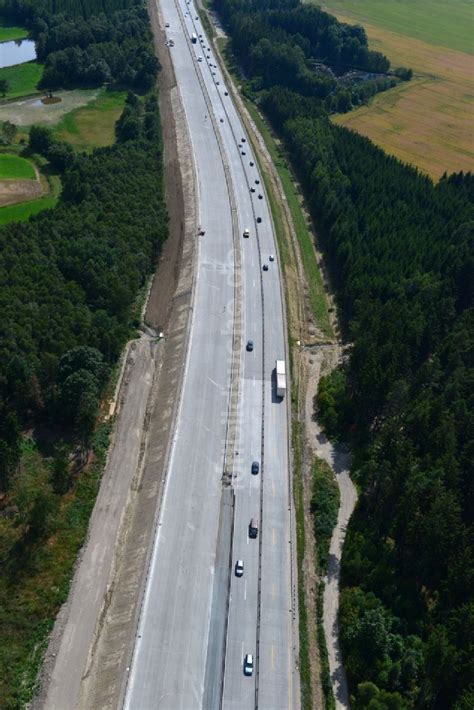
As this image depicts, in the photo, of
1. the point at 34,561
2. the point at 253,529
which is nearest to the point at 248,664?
the point at 253,529

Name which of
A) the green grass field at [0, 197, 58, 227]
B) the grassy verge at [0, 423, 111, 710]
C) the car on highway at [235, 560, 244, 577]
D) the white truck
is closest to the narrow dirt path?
the white truck

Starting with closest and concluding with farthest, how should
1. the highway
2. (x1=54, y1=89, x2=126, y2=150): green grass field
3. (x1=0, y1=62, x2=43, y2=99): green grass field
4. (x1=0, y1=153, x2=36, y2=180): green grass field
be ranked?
1. the highway
2. (x1=0, y1=153, x2=36, y2=180): green grass field
3. (x1=54, y1=89, x2=126, y2=150): green grass field
4. (x1=0, y1=62, x2=43, y2=99): green grass field

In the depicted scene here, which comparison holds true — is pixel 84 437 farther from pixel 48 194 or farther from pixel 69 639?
pixel 48 194

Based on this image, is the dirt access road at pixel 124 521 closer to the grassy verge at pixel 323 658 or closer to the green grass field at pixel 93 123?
the grassy verge at pixel 323 658

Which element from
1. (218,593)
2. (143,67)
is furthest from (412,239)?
(143,67)

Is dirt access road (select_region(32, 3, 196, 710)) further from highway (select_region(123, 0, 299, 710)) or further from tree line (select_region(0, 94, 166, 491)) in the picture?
tree line (select_region(0, 94, 166, 491))

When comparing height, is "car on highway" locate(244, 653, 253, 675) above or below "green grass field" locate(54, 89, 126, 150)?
below

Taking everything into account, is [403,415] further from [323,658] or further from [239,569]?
[323,658]
